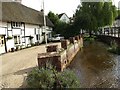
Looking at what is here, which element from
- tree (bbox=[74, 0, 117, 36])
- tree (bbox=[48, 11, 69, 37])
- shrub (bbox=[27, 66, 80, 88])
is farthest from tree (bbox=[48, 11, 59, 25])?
shrub (bbox=[27, 66, 80, 88])

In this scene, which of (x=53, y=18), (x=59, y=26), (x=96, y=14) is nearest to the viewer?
(x=96, y=14)

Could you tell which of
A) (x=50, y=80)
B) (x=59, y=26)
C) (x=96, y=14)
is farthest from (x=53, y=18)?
(x=50, y=80)

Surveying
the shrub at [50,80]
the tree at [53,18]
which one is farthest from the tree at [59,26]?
the shrub at [50,80]

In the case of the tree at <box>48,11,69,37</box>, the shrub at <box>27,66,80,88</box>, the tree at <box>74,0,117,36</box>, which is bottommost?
the shrub at <box>27,66,80,88</box>

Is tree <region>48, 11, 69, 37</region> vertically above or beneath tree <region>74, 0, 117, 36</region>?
beneath

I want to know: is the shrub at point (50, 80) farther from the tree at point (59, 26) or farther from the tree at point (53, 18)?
the tree at point (53, 18)

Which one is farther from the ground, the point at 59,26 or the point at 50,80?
the point at 59,26

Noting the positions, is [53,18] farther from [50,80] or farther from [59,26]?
[50,80]

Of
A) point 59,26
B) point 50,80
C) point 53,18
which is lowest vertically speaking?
point 50,80

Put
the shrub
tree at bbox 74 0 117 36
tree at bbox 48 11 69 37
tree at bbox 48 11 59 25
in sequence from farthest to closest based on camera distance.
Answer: tree at bbox 48 11 59 25 → tree at bbox 48 11 69 37 → tree at bbox 74 0 117 36 → the shrub

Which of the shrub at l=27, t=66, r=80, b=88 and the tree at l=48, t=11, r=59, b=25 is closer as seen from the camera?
the shrub at l=27, t=66, r=80, b=88

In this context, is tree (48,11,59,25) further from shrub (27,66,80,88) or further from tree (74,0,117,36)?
shrub (27,66,80,88)

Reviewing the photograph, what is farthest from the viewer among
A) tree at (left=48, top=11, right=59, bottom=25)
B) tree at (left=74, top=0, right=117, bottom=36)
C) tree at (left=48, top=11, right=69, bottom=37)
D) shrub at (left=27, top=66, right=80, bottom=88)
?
tree at (left=48, top=11, right=59, bottom=25)

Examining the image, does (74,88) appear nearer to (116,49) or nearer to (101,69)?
(101,69)
